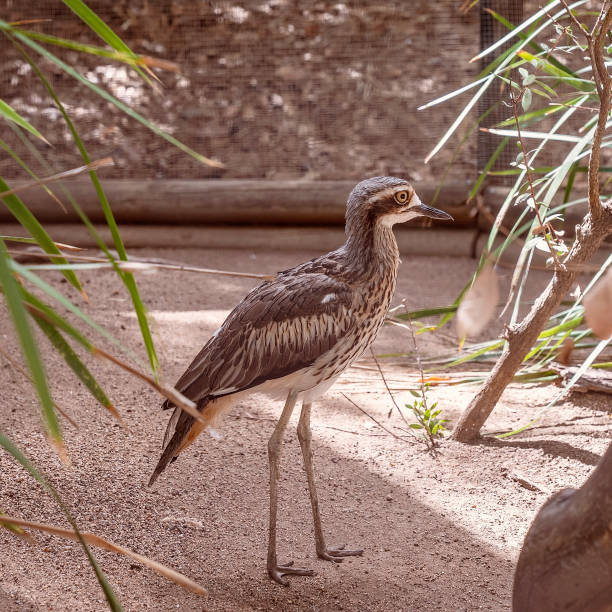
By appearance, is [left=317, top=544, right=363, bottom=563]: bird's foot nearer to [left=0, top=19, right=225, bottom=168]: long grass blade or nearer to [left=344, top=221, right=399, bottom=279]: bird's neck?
[left=344, top=221, right=399, bottom=279]: bird's neck

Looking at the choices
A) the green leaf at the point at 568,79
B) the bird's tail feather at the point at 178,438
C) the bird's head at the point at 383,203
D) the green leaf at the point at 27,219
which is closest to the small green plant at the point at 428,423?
the bird's head at the point at 383,203

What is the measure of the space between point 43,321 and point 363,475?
6.01 ft

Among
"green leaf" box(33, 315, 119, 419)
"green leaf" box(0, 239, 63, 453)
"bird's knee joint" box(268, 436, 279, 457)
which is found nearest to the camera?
"green leaf" box(0, 239, 63, 453)

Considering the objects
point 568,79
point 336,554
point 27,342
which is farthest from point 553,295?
point 27,342

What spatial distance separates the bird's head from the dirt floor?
0.80 meters

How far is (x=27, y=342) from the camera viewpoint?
118 cm

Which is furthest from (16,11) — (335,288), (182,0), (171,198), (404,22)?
(335,288)

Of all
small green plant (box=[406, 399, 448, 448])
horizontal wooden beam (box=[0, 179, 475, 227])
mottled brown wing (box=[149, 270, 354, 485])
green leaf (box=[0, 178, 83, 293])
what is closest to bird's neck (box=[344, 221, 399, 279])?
mottled brown wing (box=[149, 270, 354, 485])

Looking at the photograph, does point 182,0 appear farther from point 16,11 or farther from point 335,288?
point 335,288

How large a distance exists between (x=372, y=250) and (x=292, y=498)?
38.6 inches

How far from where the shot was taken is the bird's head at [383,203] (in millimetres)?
2781

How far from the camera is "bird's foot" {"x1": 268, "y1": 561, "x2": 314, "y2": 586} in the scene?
2.47m

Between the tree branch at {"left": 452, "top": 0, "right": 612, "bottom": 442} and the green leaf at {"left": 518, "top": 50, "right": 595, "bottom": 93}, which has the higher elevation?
the green leaf at {"left": 518, "top": 50, "right": 595, "bottom": 93}

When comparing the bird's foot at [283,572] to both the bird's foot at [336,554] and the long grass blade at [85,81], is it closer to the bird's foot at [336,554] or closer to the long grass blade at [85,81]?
the bird's foot at [336,554]
